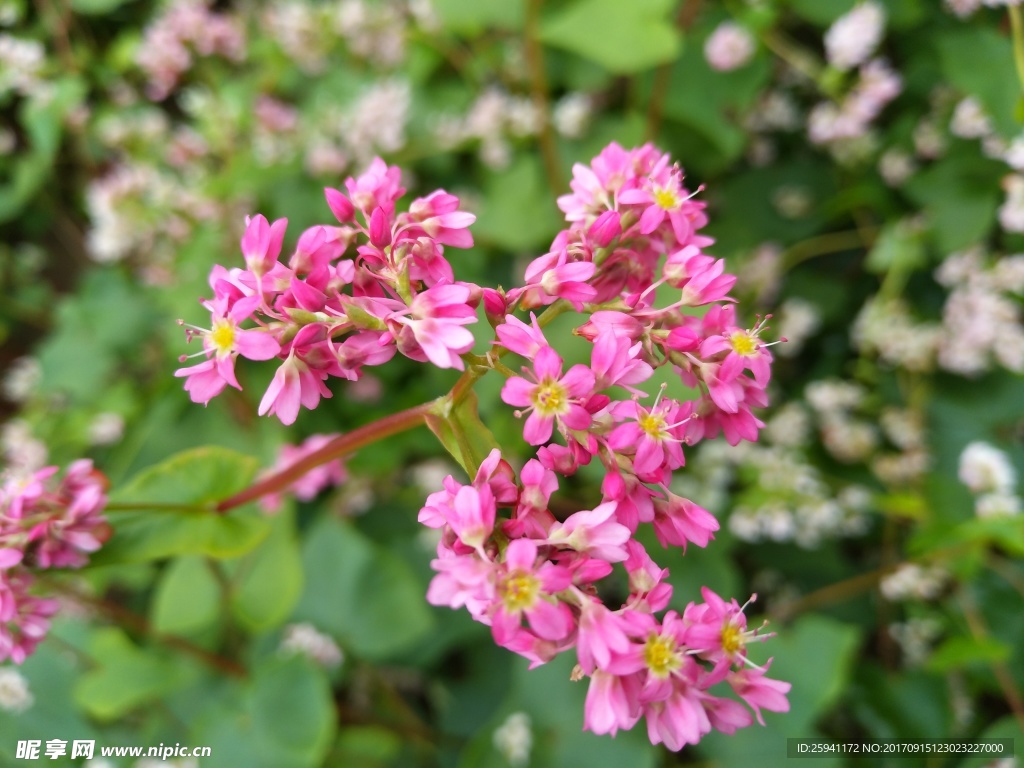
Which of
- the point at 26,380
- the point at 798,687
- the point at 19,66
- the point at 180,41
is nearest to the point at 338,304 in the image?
the point at 798,687

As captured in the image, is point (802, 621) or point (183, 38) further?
point (183, 38)

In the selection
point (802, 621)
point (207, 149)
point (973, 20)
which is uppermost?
point (973, 20)

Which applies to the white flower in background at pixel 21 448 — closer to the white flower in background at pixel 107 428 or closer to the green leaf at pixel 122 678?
the white flower in background at pixel 107 428

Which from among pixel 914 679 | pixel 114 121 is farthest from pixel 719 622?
pixel 114 121

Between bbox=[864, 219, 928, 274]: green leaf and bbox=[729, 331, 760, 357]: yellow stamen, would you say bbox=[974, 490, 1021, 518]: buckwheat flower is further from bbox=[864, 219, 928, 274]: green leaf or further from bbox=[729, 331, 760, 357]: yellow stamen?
bbox=[729, 331, 760, 357]: yellow stamen

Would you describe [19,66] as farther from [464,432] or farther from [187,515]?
[464,432]

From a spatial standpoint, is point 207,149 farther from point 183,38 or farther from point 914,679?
point 914,679

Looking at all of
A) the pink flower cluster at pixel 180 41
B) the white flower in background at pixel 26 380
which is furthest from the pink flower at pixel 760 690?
the white flower in background at pixel 26 380

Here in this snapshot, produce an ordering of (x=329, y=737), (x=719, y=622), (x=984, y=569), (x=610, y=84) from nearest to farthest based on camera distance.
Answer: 1. (x=719, y=622)
2. (x=329, y=737)
3. (x=984, y=569)
4. (x=610, y=84)
